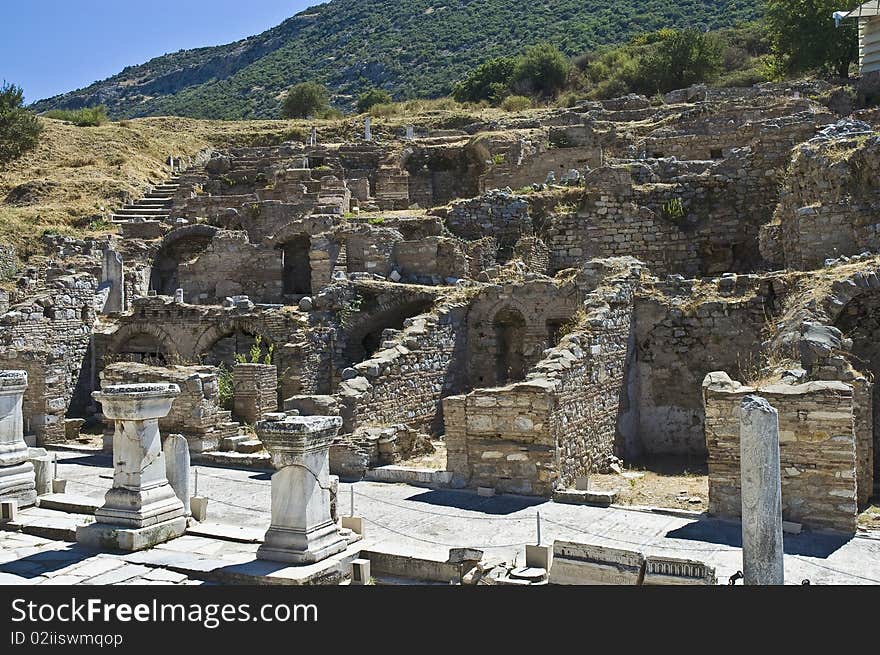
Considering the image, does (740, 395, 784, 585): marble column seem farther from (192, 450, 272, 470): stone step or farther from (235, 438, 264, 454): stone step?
(235, 438, 264, 454): stone step

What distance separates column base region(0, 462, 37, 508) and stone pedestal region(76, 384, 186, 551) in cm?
246

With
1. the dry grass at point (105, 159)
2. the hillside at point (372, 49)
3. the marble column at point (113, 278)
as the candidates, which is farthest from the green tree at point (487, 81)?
the marble column at point (113, 278)

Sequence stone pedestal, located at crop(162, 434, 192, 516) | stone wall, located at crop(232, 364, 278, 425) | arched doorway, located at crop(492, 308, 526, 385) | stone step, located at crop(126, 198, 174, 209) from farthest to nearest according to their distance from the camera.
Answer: stone step, located at crop(126, 198, 174, 209) → arched doorway, located at crop(492, 308, 526, 385) → stone wall, located at crop(232, 364, 278, 425) → stone pedestal, located at crop(162, 434, 192, 516)

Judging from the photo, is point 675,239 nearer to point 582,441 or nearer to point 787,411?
point 582,441

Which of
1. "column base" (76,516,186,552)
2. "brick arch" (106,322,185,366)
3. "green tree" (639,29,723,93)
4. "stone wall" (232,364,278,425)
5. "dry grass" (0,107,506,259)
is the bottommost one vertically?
"column base" (76,516,186,552)

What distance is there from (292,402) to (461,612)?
28.8ft

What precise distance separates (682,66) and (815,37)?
9.34 m

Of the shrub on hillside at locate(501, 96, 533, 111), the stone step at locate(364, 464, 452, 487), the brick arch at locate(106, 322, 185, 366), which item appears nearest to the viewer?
the stone step at locate(364, 464, 452, 487)

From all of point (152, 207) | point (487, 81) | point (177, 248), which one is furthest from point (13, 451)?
point (487, 81)

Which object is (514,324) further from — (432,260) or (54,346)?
(54,346)

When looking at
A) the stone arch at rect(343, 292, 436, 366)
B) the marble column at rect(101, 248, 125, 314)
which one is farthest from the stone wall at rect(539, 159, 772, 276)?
the marble column at rect(101, 248, 125, 314)

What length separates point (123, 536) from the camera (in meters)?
9.23

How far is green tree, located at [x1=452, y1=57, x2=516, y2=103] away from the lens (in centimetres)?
5519

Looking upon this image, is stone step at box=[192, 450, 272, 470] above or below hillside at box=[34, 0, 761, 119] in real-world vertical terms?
below
